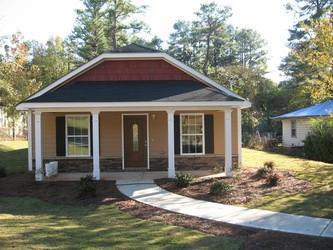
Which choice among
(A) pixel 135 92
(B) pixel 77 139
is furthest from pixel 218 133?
(B) pixel 77 139

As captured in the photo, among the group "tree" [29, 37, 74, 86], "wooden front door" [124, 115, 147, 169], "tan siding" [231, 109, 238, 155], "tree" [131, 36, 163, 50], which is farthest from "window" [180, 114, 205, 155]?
"tree" [131, 36, 163, 50]

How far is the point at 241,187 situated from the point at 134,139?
6.06 meters

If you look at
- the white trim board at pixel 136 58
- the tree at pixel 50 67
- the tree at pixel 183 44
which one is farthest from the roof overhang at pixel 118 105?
the tree at pixel 183 44

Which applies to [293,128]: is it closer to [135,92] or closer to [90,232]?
[135,92]

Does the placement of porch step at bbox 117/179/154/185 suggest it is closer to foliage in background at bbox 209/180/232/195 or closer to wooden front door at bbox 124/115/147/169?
wooden front door at bbox 124/115/147/169

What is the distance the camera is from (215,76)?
172 feet

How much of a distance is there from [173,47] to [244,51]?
1359 centimetres

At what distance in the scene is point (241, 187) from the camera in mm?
14055

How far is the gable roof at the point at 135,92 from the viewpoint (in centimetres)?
1622

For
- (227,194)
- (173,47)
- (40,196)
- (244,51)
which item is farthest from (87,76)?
(244,51)

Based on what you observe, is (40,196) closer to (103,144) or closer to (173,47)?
(103,144)

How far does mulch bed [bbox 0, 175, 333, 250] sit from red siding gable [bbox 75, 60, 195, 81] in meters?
4.83

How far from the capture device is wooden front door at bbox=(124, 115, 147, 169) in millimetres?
18750

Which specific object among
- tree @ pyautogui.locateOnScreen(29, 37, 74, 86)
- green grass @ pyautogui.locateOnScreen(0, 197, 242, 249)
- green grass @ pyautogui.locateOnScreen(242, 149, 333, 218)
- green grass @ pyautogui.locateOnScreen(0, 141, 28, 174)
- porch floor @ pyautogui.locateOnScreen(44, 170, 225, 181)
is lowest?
green grass @ pyautogui.locateOnScreen(0, 197, 242, 249)
